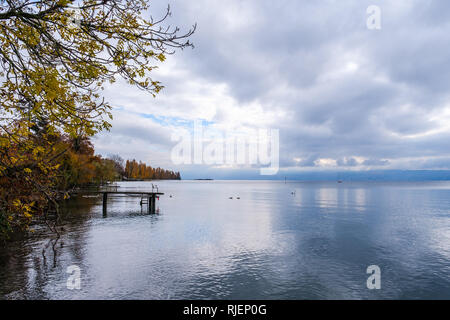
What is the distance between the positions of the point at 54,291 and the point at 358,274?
15511mm

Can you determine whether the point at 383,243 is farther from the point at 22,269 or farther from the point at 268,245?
the point at 22,269

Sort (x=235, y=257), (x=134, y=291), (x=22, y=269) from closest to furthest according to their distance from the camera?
(x=134, y=291) → (x=22, y=269) → (x=235, y=257)

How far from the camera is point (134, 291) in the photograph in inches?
512

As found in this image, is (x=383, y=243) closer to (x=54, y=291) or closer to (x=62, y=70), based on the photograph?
(x=54, y=291)

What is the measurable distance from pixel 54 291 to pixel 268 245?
15.6 m

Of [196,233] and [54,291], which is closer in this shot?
[54,291]

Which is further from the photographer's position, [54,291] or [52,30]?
[54,291]

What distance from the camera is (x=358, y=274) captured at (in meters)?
16.0

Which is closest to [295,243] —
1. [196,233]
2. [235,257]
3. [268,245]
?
[268,245]

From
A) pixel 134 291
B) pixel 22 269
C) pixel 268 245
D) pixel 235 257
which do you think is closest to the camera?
pixel 134 291

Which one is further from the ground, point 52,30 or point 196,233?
point 52,30

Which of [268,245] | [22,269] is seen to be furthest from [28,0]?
[268,245]

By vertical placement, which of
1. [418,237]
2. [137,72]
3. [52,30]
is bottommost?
[418,237]
